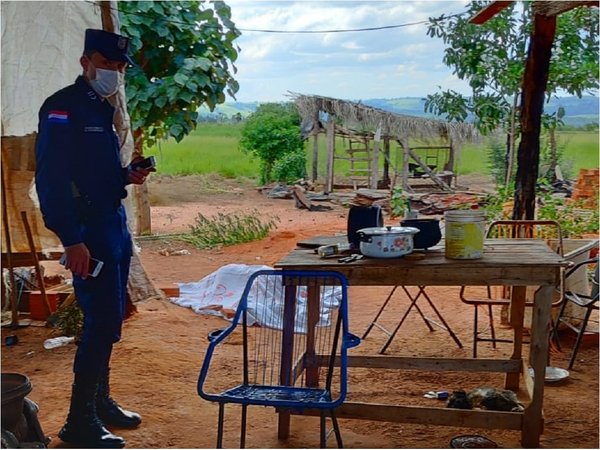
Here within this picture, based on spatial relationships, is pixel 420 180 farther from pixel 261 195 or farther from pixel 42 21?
pixel 42 21

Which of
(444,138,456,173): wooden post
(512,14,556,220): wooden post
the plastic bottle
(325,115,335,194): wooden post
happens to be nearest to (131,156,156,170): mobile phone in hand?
the plastic bottle

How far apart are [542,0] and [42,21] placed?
3079mm

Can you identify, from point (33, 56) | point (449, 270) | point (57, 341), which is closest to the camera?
point (449, 270)

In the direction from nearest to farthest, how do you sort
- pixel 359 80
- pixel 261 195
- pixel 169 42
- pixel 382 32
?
pixel 169 42
pixel 382 32
pixel 359 80
pixel 261 195

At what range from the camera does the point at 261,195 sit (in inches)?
589

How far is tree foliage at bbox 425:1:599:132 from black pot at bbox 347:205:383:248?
4814 mm

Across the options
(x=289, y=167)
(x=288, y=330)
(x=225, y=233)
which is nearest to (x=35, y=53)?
(x=288, y=330)

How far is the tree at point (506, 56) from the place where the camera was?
23.0 ft

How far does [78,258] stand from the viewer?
2713mm

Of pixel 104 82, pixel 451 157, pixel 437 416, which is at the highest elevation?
pixel 104 82

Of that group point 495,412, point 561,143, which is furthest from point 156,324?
point 561,143

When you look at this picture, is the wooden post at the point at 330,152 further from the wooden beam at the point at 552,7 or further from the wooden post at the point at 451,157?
the wooden beam at the point at 552,7

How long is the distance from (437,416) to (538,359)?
47 centimetres

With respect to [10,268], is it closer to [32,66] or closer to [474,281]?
[32,66]
